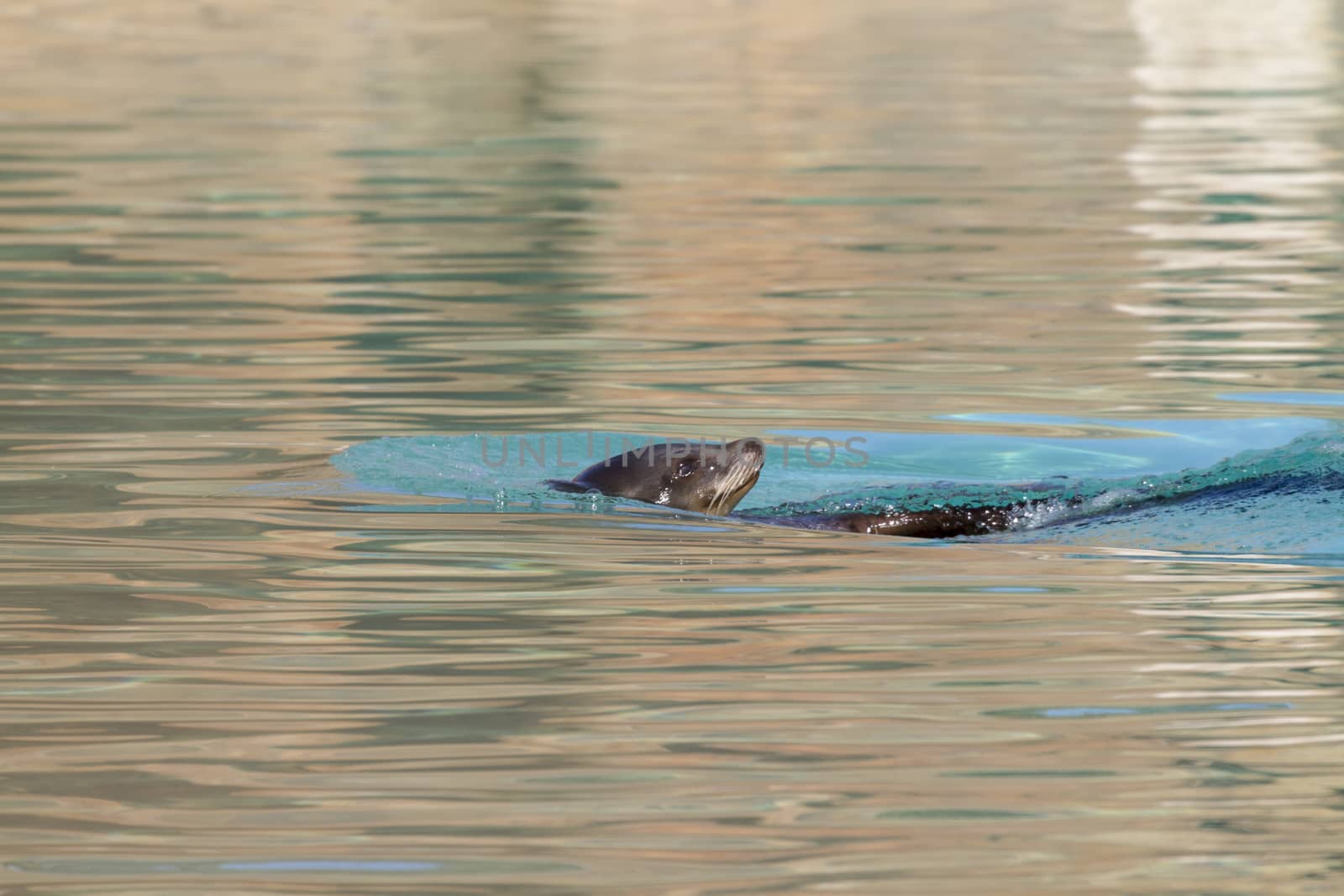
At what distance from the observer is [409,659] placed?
6098 millimetres

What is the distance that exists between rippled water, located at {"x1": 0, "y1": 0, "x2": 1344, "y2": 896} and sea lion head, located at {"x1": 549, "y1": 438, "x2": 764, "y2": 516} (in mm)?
189

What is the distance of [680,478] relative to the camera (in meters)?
8.38

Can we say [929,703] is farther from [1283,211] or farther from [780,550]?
[1283,211]

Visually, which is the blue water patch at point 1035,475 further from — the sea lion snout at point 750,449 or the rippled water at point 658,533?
the sea lion snout at point 750,449

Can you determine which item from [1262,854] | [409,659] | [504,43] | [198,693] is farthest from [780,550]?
[504,43]

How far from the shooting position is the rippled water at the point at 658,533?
480 cm

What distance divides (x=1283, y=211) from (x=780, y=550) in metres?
10.7

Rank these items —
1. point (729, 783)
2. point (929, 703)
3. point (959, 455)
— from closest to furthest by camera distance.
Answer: point (729, 783), point (929, 703), point (959, 455)

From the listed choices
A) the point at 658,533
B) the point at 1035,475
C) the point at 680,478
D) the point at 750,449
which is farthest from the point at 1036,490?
the point at 658,533

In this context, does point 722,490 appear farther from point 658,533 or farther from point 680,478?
point 658,533

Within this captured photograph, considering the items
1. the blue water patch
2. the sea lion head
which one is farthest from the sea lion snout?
the blue water patch

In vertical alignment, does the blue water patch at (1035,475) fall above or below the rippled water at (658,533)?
below

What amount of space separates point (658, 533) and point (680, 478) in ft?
1.74

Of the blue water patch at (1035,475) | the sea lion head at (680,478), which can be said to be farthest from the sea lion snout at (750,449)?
the blue water patch at (1035,475)
